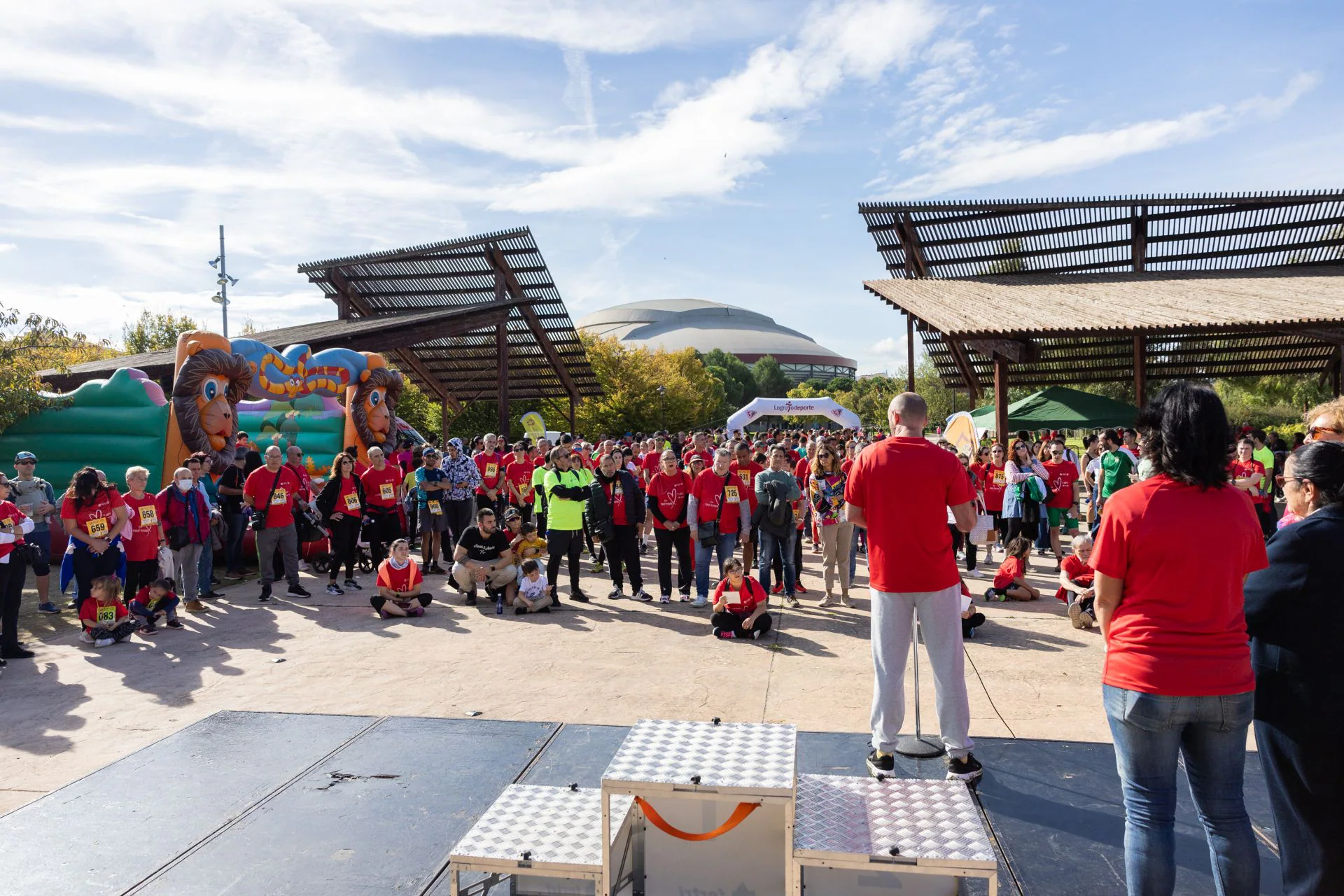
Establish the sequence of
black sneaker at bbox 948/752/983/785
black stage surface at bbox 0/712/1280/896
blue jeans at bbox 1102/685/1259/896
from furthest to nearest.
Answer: black sneaker at bbox 948/752/983/785 < black stage surface at bbox 0/712/1280/896 < blue jeans at bbox 1102/685/1259/896

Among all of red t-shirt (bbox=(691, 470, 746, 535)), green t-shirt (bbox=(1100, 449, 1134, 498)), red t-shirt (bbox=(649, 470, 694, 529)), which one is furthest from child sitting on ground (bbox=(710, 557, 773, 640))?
green t-shirt (bbox=(1100, 449, 1134, 498))

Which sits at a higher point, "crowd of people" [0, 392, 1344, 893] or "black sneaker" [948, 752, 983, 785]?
"crowd of people" [0, 392, 1344, 893]

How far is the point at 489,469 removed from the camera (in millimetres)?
11898

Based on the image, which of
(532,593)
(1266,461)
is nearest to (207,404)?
(532,593)

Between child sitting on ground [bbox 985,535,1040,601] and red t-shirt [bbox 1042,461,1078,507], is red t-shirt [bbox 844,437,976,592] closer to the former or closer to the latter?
child sitting on ground [bbox 985,535,1040,601]

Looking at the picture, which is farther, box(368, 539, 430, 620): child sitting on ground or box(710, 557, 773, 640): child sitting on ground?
box(368, 539, 430, 620): child sitting on ground

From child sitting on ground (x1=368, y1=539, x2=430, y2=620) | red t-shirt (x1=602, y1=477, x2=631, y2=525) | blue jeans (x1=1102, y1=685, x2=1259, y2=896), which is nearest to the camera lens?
blue jeans (x1=1102, y1=685, x2=1259, y2=896)

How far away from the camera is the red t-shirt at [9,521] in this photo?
265 inches

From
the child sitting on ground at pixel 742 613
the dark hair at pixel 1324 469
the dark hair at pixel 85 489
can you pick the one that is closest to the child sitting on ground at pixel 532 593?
the child sitting on ground at pixel 742 613

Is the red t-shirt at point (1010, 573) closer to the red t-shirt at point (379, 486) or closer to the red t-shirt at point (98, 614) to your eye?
the red t-shirt at point (379, 486)

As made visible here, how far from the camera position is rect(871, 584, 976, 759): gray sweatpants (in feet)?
13.5

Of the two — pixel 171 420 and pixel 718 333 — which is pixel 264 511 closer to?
pixel 171 420

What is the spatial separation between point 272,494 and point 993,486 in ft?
28.5

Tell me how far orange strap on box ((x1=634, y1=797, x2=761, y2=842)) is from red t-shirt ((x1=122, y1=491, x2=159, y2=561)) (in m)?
7.27
